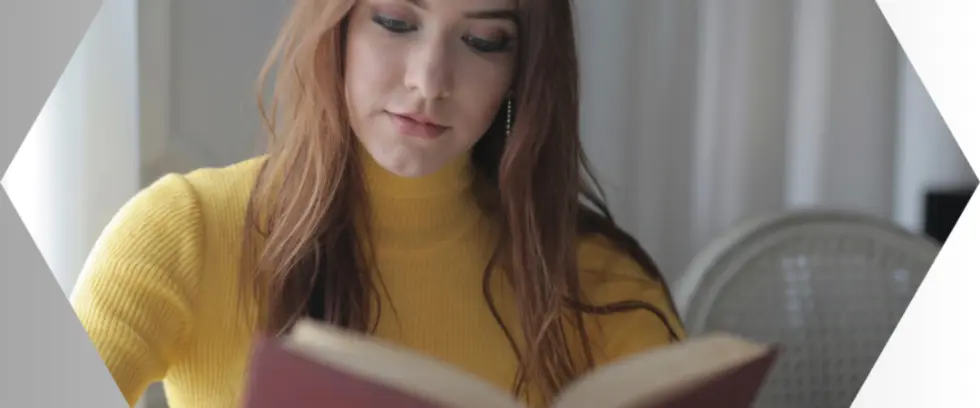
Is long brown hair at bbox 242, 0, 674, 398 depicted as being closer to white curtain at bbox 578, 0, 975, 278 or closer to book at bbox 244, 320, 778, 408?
book at bbox 244, 320, 778, 408

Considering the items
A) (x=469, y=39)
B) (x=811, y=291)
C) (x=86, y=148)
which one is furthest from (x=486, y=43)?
(x=811, y=291)

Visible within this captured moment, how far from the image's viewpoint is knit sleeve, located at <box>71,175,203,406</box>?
21.0 inches

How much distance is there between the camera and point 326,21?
1.89 ft

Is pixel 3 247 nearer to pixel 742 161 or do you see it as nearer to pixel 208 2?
pixel 208 2

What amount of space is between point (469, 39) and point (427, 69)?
38 millimetres

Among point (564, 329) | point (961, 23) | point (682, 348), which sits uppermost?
point (961, 23)

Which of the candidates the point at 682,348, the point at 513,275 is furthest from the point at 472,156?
the point at 682,348

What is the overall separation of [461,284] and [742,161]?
20.2 inches

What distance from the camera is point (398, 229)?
0.66 meters

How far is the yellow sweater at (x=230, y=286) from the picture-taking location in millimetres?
548

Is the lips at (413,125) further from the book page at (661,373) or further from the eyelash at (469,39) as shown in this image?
the book page at (661,373)

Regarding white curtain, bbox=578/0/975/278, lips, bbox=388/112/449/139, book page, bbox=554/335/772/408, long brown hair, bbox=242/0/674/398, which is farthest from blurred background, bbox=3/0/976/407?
book page, bbox=554/335/772/408

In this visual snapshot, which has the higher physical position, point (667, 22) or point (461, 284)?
point (667, 22)

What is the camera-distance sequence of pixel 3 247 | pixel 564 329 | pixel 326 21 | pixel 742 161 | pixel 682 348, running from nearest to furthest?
pixel 3 247
pixel 682 348
pixel 326 21
pixel 564 329
pixel 742 161
